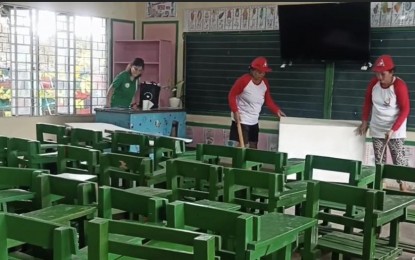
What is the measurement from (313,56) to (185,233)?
5389 mm

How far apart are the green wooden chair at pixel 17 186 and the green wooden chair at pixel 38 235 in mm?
713

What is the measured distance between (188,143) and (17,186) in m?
4.58

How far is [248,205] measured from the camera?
321 cm

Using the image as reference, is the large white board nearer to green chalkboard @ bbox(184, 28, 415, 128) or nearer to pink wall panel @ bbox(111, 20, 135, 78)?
green chalkboard @ bbox(184, 28, 415, 128)

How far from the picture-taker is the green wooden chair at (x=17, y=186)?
8.87 feet

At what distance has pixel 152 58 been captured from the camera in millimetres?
8250

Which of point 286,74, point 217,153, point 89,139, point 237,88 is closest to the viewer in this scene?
point 217,153

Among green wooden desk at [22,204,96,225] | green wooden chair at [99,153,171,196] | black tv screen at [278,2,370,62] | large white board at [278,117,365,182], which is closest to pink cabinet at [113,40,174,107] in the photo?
black tv screen at [278,2,370,62]

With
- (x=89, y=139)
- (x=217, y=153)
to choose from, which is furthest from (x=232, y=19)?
(x=217, y=153)

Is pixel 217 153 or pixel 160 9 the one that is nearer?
pixel 217 153

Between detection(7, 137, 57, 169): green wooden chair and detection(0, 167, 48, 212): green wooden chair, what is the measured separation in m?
1.03

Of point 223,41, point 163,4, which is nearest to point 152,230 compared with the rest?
point 223,41

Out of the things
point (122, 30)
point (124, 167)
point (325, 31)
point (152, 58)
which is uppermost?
point (122, 30)

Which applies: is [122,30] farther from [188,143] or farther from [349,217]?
[349,217]
